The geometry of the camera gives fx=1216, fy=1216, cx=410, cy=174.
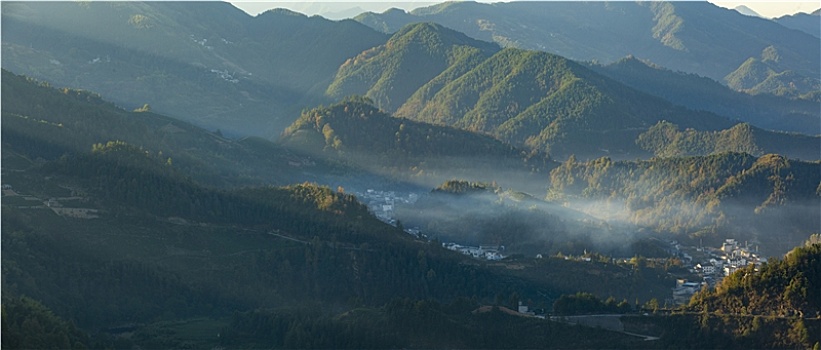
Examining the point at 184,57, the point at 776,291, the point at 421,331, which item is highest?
the point at 184,57

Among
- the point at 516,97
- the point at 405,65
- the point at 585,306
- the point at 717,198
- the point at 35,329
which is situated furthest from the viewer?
the point at 405,65

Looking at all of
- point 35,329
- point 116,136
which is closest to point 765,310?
point 35,329

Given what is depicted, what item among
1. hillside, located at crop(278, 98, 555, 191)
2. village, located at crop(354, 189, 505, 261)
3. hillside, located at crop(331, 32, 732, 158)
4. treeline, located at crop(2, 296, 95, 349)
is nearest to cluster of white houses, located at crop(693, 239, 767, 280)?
village, located at crop(354, 189, 505, 261)

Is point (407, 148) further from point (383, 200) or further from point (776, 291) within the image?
point (776, 291)

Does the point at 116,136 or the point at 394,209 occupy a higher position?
the point at 116,136

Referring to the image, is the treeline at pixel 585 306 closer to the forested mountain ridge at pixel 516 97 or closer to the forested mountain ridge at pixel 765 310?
the forested mountain ridge at pixel 765 310

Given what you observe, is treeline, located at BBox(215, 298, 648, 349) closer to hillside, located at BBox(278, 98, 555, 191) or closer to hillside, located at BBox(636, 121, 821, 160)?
hillside, located at BBox(278, 98, 555, 191)
